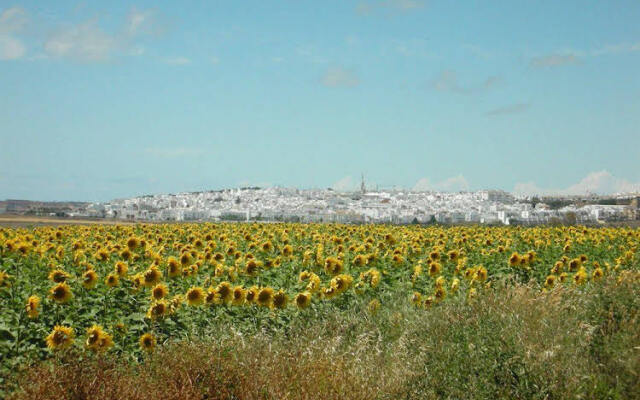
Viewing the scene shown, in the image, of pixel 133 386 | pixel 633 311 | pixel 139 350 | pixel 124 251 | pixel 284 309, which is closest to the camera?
pixel 133 386

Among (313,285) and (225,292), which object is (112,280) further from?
(313,285)

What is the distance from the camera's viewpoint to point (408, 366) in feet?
23.1

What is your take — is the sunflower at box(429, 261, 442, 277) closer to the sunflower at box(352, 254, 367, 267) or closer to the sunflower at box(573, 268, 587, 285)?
the sunflower at box(352, 254, 367, 267)

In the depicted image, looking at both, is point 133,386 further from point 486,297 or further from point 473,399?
point 486,297

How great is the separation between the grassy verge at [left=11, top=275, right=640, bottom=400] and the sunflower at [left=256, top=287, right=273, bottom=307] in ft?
2.02

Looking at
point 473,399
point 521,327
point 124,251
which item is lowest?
point 473,399

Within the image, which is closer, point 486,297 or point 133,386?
point 133,386

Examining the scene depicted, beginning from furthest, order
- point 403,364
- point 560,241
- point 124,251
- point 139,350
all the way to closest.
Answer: point 560,241 → point 124,251 → point 139,350 → point 403,364

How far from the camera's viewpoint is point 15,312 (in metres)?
7.91

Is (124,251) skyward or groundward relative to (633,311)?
skyward

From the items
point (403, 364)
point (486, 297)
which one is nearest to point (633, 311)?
point (486, 297)

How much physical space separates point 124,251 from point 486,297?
543cm

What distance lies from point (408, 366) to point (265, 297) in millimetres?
2515

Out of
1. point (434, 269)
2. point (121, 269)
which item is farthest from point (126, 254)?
point (434, 269)
